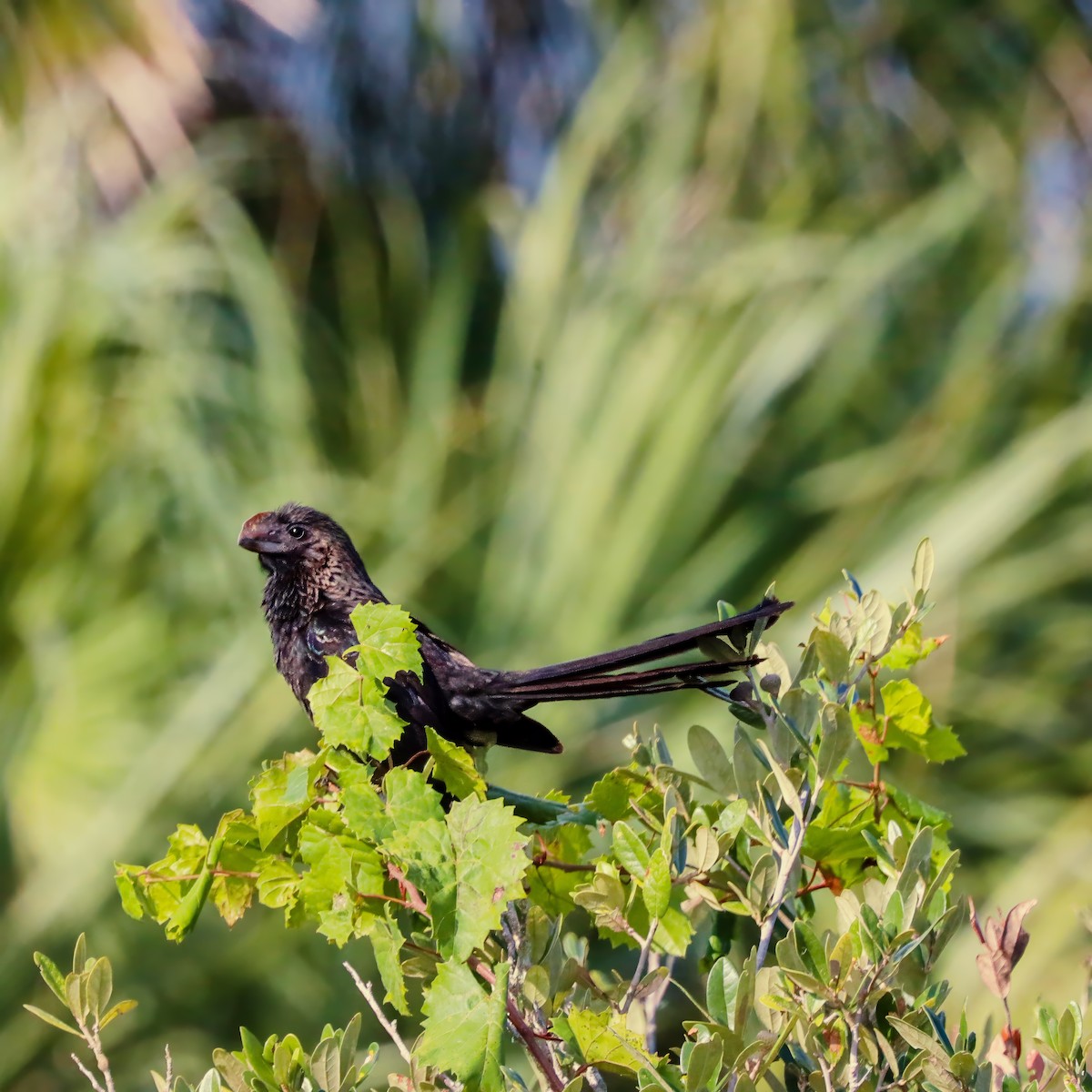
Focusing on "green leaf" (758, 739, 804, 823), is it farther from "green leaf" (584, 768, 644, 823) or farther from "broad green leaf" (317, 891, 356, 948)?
"broad green leaf" (317, 891, 356, 948)

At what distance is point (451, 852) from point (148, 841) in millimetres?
2576

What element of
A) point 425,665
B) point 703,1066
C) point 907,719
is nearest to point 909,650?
point 907,719

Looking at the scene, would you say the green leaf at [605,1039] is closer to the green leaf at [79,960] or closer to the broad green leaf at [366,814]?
the broad green leaf at [366,814]

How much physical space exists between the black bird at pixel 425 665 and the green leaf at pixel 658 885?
0.40 m

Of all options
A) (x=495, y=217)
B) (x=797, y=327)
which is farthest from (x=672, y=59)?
(x=797, y=327)

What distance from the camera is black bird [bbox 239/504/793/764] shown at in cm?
215

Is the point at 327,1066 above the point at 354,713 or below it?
below

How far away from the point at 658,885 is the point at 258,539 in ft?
6.50

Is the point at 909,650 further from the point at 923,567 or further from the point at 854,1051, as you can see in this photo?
the point at 854,1051

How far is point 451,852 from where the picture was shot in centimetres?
132

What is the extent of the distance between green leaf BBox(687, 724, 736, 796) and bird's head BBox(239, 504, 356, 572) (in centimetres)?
168

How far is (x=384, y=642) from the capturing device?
1466mm

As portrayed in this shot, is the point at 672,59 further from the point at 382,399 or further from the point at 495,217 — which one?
the point at 382,399

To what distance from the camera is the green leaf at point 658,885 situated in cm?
136
